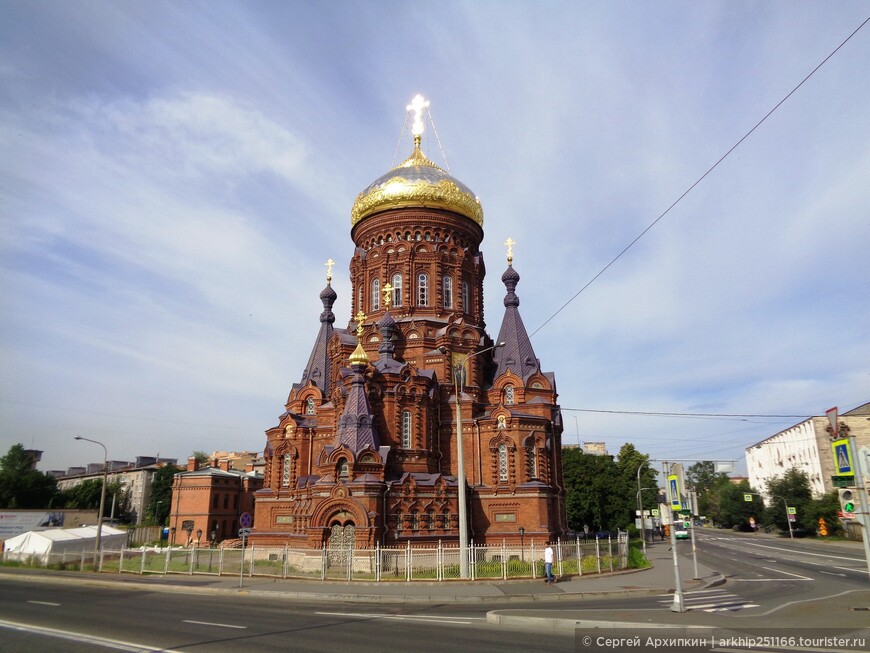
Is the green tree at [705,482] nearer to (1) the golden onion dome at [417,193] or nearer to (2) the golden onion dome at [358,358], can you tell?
(1) the golden onion dome at [417,193]

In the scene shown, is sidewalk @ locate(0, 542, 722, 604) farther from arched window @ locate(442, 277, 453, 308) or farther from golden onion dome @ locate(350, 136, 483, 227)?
golden onion dome @ locate(350, 136, 483, 227)

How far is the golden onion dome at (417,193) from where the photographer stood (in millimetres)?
37906

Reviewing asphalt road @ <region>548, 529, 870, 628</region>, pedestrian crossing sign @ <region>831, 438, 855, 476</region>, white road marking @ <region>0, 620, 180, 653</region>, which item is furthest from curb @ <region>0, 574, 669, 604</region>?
pedestrian crossing sign @ <region>831, 438, 855, 476</region>

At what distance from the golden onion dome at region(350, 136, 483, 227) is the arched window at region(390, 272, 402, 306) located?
4416 millimetres

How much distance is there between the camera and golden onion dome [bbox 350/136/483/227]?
124ft

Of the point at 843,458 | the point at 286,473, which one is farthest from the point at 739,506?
the point at 843,458

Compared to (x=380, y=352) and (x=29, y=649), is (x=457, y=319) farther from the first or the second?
(x=29, y=649)

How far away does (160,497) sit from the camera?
246 feet

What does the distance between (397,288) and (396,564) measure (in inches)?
727

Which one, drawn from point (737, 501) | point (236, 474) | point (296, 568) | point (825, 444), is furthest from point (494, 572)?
point (737, 501)

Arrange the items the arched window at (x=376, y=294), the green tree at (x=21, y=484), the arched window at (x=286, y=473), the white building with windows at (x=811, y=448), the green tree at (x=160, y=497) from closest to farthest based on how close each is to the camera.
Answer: the arched window at (x=286, y=473), the arched window at (x=376, y=294), the white building with windows at (x=811, y=448), the green tree at (x=21, y=484), the green tree at (x=160, y=497)

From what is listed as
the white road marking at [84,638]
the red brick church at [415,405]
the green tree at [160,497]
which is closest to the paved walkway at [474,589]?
the red brick church at [415,405]

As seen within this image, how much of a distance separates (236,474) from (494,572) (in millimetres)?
47013

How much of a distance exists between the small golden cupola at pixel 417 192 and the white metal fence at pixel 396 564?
66.9 ft
